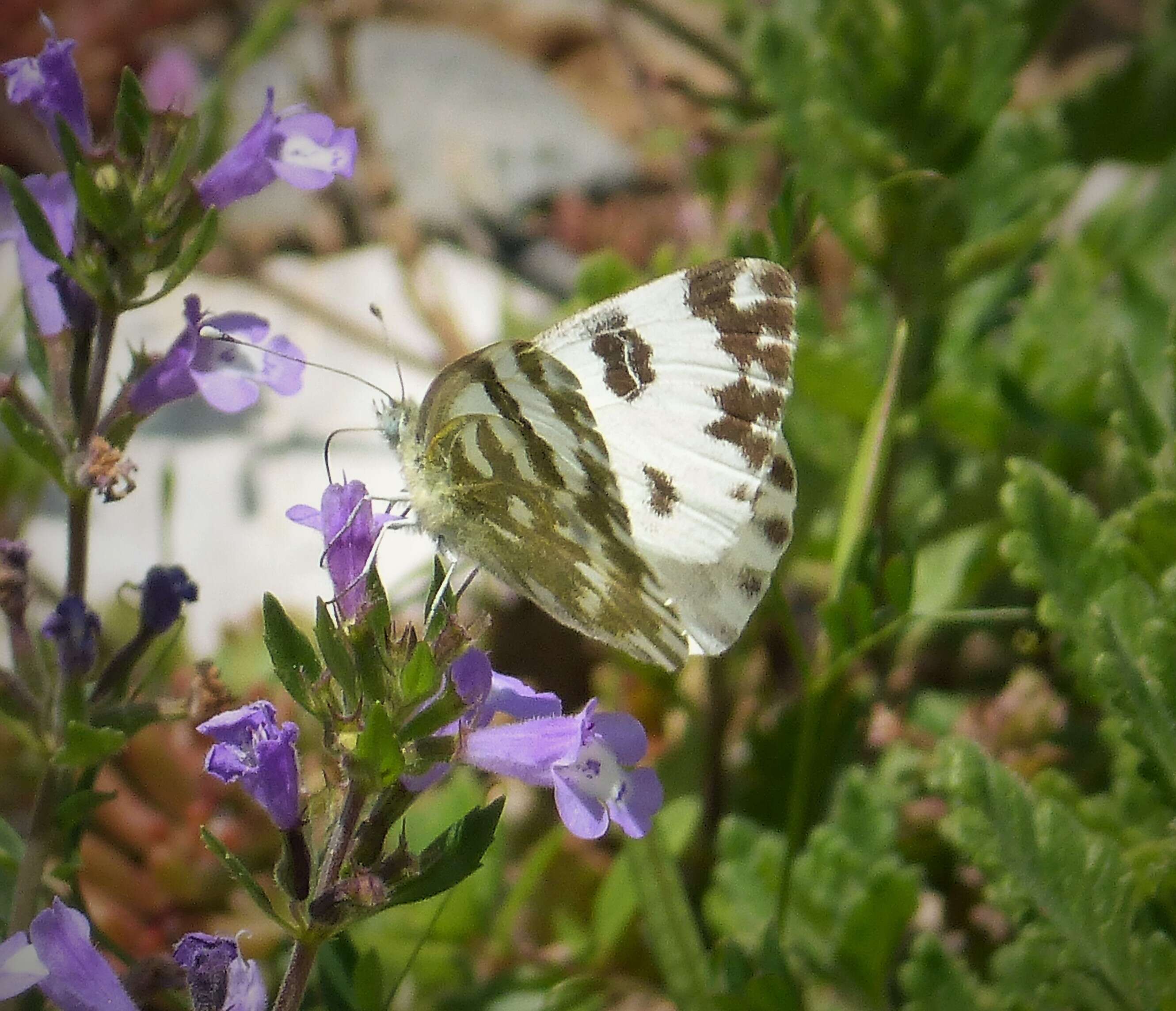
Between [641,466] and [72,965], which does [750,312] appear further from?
[72,965]

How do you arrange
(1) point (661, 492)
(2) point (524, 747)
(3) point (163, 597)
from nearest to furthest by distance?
(2) point (524, 747) → (3) point (163, 597) → (1) point (661, 492)

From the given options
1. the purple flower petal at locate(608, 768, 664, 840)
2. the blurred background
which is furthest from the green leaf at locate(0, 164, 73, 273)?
the purple flower petal at locate(608, 768, 664, 840)

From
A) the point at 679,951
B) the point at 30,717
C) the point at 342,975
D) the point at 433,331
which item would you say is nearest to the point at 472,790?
the point at 679,951

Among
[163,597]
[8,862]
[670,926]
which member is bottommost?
[670,926]

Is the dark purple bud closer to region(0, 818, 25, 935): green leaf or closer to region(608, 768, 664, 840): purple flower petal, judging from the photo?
region(0, 818, 25, 935): green leaf

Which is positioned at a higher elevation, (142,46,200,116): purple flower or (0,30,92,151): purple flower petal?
(0,30,92,151): purple flower petal

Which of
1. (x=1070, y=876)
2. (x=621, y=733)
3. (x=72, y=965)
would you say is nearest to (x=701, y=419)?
(x=621, y=733)

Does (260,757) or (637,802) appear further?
(637,802)
